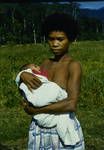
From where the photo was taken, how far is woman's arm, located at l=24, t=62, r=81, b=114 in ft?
11.5

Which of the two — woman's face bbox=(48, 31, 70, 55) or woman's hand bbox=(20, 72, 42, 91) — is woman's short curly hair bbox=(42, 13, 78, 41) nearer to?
woman's face bbox=(48, 31, 70, 55)

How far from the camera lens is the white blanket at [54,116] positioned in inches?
138

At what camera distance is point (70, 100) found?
11.5 ft

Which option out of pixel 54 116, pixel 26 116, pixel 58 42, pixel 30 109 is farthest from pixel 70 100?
Result: pixel 26 116

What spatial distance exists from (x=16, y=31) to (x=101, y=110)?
248 ft

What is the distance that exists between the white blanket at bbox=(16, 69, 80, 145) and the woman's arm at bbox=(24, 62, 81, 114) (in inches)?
1.1

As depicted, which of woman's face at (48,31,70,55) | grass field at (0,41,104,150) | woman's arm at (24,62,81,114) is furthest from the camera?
grass field at (0,41,104,150)

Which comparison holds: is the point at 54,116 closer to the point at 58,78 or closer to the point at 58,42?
the point at 58,78

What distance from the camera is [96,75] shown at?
14383mm

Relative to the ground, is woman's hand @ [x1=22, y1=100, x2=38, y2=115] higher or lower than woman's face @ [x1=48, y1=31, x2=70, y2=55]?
lower

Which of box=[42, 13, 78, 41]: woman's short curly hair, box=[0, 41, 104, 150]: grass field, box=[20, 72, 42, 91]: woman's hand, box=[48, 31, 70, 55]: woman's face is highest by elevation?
box=[42, 13, 78, 41]: woman's short curly hair

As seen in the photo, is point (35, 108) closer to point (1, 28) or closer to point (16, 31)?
point (1, 28)

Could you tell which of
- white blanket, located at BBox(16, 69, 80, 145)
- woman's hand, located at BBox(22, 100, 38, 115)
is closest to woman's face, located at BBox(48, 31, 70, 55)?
white blanket, located at BBox(16, 69, 80, 145)

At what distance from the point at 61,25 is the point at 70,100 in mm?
504
